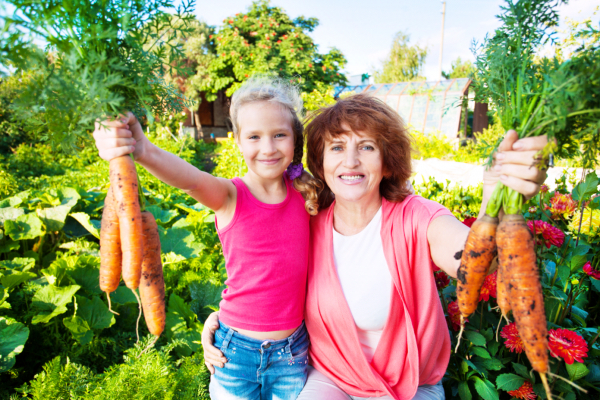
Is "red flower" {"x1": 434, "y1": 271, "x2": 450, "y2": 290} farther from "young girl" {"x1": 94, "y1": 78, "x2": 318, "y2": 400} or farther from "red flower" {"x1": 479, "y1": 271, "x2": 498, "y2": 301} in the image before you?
"young girl" {"x1": 94, "y1": 78, "x2": 318, "y2": 400}

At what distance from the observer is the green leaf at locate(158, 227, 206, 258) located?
3.27 metres

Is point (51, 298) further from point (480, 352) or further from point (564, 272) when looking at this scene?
point (564, 272)

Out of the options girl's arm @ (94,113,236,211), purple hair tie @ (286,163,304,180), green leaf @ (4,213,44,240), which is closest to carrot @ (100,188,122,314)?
girl's arm @ (94,113,236,211)

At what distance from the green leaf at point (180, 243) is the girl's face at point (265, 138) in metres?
1.84

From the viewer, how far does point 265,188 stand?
1830mm

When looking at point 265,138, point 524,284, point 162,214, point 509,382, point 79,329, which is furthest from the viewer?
point 162,214

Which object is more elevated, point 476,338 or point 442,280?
point 442,280

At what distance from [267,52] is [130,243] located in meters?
13.6

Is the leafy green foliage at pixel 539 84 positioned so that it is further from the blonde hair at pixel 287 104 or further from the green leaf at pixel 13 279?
the green leaf at pixel 13 279

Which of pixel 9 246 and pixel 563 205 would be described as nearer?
pixel 563 205

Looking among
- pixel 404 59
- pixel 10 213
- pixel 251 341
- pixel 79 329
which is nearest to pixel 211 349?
pixel 251 341

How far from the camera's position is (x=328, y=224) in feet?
6.11

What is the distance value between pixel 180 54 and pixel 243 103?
20.9 inches

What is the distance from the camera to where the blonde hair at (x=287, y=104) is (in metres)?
1.76
